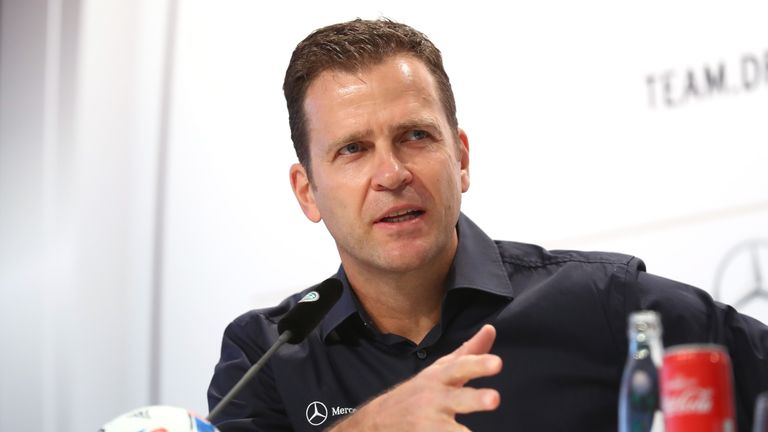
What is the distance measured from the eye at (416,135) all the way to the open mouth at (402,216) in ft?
0.52

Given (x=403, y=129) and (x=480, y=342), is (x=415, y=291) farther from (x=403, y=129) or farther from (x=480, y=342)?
(x=480, y=342)

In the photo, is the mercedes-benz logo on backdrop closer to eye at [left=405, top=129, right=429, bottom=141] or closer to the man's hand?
eye at [left=405, top=129, right=429, bottom=141]

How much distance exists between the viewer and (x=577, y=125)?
2.59 metres

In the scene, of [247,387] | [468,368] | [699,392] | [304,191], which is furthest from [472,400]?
[304,191]

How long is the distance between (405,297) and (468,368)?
732 millimetres

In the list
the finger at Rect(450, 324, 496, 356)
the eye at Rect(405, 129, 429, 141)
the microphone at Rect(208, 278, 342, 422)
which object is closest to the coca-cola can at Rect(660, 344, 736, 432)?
the finger at Rect(450, 324, 496, 356)

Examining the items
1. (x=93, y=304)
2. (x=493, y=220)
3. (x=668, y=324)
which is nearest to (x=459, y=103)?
(x=493, y=220)

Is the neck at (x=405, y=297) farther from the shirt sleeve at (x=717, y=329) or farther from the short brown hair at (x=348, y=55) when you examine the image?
the shirt sleeve at (x=717, y=329)

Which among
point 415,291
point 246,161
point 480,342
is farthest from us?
point 246,161

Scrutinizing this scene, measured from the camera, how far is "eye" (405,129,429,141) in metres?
2.03

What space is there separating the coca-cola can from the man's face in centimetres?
99

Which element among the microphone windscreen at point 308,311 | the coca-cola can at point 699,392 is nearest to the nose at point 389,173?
the microphone windscreen at point 308,311

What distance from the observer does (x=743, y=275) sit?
231cm

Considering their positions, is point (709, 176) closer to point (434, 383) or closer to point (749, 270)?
point (749, 270)
